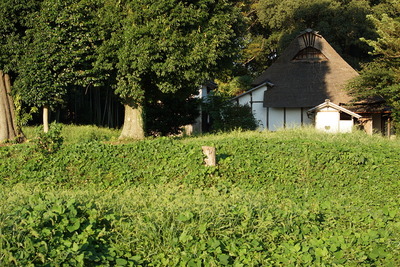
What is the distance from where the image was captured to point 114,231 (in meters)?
5.71

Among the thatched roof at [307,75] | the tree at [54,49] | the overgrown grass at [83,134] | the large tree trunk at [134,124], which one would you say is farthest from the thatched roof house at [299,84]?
the tree at [54,49]

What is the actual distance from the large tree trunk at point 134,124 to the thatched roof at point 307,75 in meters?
14.2

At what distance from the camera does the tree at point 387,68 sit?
20.0m

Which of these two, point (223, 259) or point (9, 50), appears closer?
point (223, 259)

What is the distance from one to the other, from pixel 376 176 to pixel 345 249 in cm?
509

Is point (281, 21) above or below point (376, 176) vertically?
above

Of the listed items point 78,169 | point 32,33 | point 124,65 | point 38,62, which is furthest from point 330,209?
point 32,33

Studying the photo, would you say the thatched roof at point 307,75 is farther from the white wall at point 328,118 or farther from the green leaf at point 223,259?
the green leaf at point 223,259

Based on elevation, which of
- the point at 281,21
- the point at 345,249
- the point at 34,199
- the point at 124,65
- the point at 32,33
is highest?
the point at 281,21

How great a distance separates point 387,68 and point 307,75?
9.02m

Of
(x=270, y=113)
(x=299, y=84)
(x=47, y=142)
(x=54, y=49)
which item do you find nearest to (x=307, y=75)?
(x=299, y=84)

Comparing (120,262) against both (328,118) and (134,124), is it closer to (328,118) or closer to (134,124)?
(134,124)

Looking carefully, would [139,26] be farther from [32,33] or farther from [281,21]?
[281,21]

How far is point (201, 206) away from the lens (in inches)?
263
